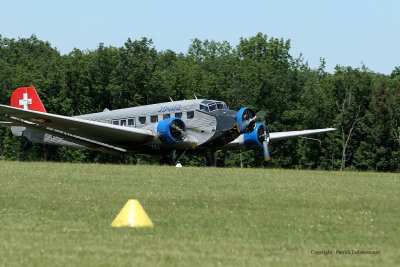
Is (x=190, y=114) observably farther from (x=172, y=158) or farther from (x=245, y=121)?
(x=245, y=121)

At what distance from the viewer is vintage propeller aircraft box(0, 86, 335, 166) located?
3050cm

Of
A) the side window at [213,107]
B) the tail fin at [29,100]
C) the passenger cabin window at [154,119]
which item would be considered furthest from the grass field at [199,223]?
the tail fin at [29,100]

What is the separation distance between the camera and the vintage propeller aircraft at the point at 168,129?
1201 inches

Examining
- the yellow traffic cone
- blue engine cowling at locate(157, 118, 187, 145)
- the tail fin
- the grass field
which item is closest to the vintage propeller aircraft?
blue engine cowling at locate(157, 118, 187, 145)

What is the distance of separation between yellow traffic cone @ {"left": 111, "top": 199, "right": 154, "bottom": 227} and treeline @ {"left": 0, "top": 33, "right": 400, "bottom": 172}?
4987 cm

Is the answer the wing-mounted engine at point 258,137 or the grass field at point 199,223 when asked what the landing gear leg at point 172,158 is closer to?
the wing-mounted engine at point 258,137

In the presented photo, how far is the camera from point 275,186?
63.6 ft

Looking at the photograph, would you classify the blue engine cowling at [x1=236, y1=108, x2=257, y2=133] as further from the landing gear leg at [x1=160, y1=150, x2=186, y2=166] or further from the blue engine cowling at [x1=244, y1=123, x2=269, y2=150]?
the landing gear leg at [x1=160, y1=150, x2=186, y2=166]

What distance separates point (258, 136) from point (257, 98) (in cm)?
4014

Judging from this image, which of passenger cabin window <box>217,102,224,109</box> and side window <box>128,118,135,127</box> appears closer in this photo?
passenger cabin window <box>217,102,224,109</box>

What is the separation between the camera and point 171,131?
31.0m

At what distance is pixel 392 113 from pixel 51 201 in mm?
60419

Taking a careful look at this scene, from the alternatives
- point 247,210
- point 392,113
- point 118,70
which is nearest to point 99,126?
point 247,210

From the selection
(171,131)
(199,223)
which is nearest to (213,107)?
(171,131)
